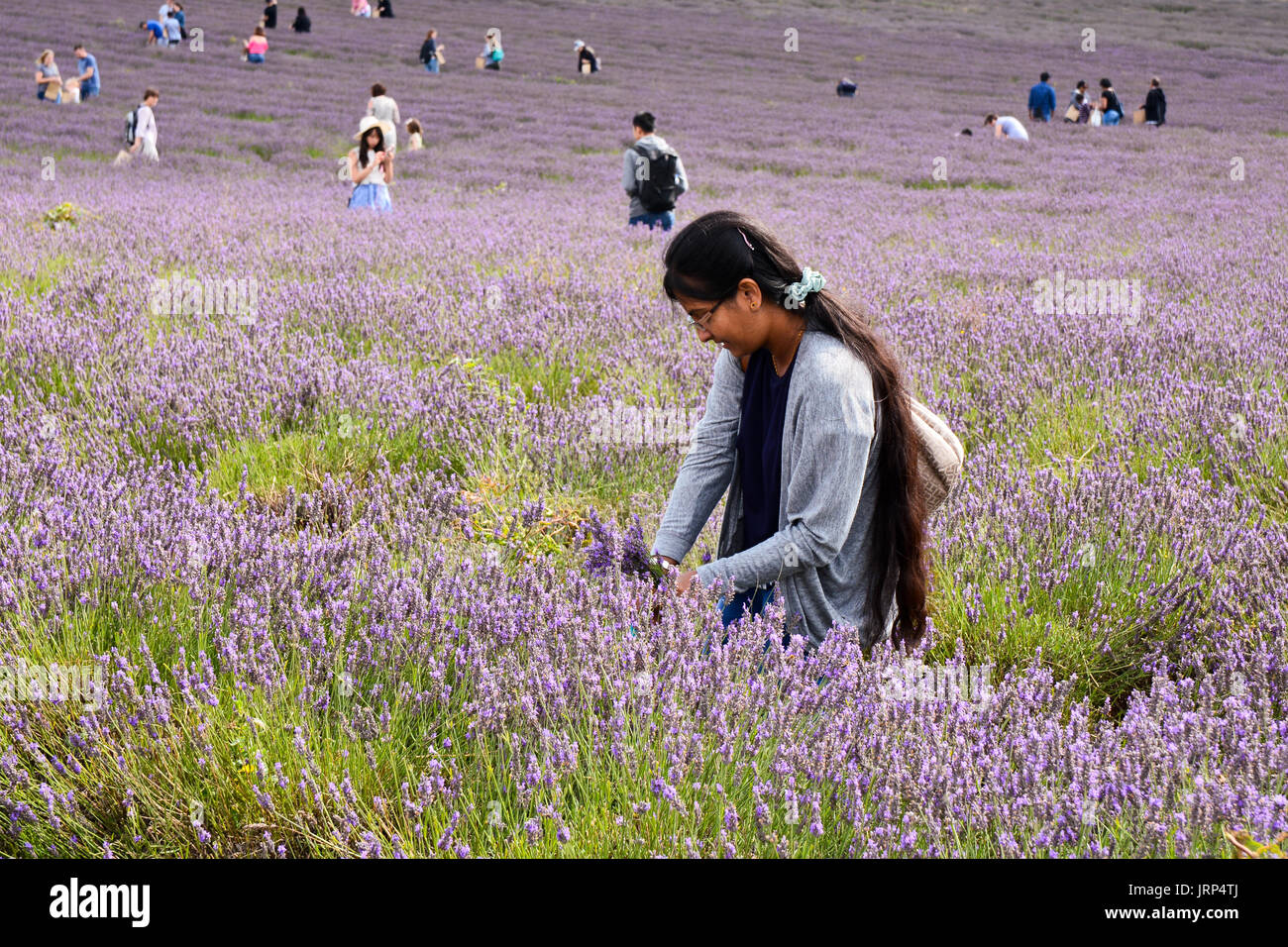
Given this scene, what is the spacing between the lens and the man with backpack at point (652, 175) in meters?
9.58

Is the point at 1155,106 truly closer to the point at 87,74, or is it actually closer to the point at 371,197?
the point at 371,197

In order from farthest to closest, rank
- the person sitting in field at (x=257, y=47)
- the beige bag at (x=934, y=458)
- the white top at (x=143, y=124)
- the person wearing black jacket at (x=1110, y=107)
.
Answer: the person sitting in field at (x=257, y=47), the person wearing black jacket at (x=1110, y=107), the white top at (x=143, y=124), the beige bag at (x=934, y=458)

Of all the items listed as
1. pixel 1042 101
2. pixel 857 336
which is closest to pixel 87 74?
pixel 1042 101

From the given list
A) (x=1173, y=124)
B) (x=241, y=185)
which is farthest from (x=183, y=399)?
(x=1173, y=124)

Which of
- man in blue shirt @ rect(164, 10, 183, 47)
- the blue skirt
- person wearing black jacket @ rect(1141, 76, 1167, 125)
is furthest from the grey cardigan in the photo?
man in blue shirt @ rect(164, 10, 183, 47)

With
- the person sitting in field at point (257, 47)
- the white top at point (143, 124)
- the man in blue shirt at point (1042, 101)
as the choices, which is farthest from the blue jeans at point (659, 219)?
the person sitting in field at point (257, 47)

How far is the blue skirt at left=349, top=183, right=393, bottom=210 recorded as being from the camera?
10.4 metres

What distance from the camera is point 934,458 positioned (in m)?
2.29

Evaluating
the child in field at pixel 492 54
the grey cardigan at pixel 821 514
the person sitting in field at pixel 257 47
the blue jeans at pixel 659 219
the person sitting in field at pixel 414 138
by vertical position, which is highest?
the child in field at pixel 492 54

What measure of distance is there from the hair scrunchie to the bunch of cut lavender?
656mm

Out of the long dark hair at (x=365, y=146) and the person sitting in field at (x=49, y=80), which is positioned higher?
the person sitting in field at (x=49, y=80)

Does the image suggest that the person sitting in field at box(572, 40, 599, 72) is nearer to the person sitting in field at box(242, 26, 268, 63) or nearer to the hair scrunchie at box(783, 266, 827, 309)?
the person sitting in field at box(242, 26, 268, 63)

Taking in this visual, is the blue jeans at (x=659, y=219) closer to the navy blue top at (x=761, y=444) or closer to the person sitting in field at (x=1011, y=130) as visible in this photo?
the navy blue top at (x=761, y=444)

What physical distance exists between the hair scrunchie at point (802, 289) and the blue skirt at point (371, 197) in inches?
352
